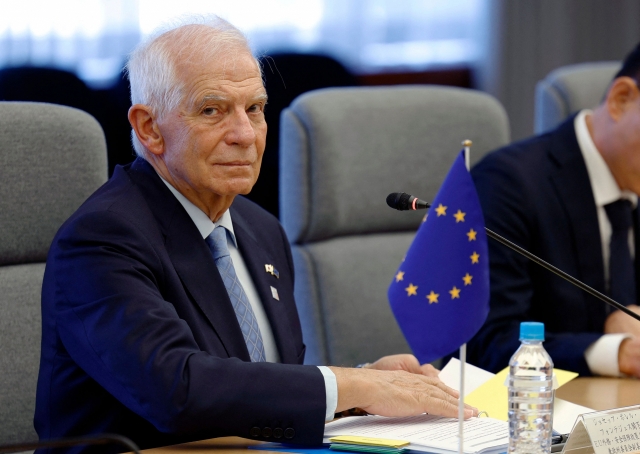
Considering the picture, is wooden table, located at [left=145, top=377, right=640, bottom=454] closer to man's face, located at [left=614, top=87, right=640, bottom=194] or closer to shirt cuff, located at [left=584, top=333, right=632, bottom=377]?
shirt cuff, located at [left=584, top=333, right=632, bottom=377]

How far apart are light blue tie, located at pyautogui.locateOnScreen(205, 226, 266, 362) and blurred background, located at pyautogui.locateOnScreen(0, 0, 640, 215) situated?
3.63 feet

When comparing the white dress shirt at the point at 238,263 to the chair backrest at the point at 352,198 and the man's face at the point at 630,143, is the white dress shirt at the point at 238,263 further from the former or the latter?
the man's face at the point at 630,143

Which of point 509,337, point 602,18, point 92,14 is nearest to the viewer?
point 509,337

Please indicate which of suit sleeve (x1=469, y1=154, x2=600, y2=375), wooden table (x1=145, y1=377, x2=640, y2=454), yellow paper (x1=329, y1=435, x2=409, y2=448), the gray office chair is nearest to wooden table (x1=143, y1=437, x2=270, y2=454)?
wooden table (x1=145, y1=377, x2=640, y2=454)

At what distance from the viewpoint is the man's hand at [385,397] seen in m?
1.39

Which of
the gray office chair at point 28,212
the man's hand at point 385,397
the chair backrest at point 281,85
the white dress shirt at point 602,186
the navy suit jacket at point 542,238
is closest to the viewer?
the man's hand at point 385,397

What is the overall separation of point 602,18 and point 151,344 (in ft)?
13.0

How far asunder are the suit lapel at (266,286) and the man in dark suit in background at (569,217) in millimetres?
554

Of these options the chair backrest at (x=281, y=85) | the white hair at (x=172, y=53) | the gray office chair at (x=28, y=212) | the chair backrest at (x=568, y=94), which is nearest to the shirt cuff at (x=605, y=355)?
the white hair at (x=172, y=53)

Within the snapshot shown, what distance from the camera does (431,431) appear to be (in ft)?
4.45

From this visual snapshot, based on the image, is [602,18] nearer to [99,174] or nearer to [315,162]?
[315,162]

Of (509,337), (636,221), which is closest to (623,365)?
(509,337)

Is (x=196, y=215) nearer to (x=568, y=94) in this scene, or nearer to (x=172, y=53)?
(x=172, y=53)

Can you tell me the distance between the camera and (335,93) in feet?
8.08
